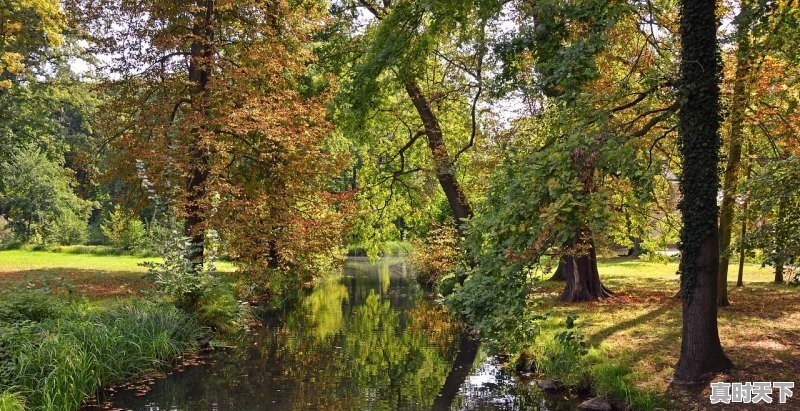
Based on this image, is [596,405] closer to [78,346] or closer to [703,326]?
[703,326]

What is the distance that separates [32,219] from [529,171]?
3883 cm

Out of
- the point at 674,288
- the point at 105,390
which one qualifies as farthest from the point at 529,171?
the point at 674,288

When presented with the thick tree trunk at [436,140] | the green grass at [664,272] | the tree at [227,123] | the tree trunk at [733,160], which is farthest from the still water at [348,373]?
the green grass at [664,272]

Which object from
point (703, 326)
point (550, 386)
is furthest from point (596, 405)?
point (703, 326)

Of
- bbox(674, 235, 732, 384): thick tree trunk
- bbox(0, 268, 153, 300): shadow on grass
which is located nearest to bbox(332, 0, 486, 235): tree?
bbox(674, 235, 732, 384): thick tree trunk

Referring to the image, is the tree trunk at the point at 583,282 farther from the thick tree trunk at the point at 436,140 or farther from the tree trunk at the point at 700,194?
the tree trunk at the point at 700,194

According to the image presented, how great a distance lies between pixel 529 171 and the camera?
726 cm

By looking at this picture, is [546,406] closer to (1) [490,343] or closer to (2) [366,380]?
(1) [490,343]

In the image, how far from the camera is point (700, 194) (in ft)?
23.9

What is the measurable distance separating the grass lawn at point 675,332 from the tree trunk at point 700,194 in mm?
439

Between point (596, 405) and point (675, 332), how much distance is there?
11.8 feet

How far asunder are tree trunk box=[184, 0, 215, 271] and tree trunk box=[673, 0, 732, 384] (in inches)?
394

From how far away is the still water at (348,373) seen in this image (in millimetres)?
8258

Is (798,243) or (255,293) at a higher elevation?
(798,243)
